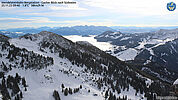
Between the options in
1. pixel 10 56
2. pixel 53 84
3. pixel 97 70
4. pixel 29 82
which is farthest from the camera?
pixel 97 70

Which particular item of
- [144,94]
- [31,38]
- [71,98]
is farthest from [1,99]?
[31,38]

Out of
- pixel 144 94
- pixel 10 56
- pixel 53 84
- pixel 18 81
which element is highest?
pixel 10 56

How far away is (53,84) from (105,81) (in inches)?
866

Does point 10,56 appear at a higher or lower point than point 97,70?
higher

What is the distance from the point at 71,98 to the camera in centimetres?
3353

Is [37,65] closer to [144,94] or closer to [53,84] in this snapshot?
[53,84]

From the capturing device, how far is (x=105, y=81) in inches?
2051

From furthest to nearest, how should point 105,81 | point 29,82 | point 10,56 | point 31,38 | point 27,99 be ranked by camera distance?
point 31,38
point 105,81
point 10,56
point 29,82
point 27,99

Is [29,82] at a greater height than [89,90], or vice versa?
[29,82]

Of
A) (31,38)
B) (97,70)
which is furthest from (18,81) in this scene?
(31,38)

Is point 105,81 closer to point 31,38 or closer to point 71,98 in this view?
point 71,98

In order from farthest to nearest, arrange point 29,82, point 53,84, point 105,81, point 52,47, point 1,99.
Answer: point 52,47 < point 105,81 < point 53,84 < point 29,82 < point 1,99

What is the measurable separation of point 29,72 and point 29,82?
18.5ft

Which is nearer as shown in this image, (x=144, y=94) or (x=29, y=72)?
(x=29, y=72)
